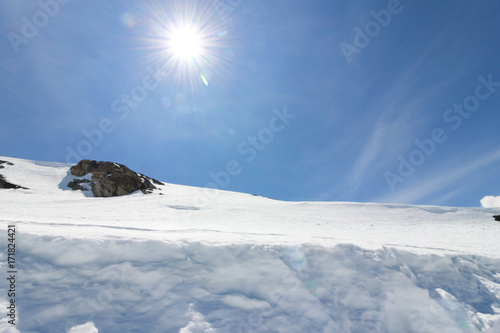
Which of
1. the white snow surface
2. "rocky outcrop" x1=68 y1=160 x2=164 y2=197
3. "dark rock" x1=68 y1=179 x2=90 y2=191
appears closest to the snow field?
the white snow surface

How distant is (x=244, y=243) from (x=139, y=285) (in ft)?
6.16

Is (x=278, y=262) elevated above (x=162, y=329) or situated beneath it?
elevated above

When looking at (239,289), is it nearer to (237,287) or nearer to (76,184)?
(237,287)

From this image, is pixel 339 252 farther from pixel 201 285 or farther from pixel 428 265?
pixel 201 285

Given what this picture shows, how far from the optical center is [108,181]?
24.0m

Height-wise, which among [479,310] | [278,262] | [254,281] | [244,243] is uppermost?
[244,243]

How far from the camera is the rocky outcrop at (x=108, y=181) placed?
23.6 metres

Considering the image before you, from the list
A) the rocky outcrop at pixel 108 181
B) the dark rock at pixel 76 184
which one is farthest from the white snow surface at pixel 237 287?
the dark rock at pixel 76 184

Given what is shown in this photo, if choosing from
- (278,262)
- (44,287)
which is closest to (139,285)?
(44,287)

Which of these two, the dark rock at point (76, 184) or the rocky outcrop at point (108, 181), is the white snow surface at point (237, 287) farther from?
the dark rock at point (76, 184)

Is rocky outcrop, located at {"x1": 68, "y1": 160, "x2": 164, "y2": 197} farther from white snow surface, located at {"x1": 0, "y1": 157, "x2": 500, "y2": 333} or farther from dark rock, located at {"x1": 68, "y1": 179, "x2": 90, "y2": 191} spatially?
white snow surface, located at {"x1": 0, "y1": 157, "x2": 500, "y2": 333}

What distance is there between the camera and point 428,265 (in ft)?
13.5

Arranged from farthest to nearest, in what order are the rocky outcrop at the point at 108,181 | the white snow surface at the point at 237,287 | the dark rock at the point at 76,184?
the dark rock at the point at 76,184, the rocky outcrop at the point at 108,181, the white snow surface at the point at 237,287

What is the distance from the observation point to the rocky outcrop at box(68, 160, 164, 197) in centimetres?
2364
